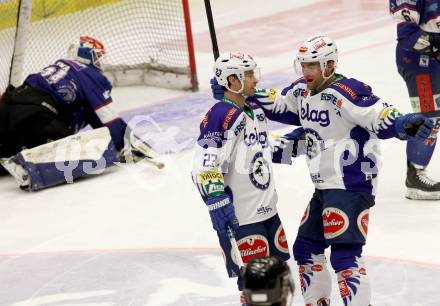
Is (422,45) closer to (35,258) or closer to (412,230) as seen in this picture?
(412,230)

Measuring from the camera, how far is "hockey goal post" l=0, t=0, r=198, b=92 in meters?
10.8

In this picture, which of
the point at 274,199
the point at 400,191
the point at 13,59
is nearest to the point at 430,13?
the point at 400,191

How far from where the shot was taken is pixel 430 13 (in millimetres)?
6789

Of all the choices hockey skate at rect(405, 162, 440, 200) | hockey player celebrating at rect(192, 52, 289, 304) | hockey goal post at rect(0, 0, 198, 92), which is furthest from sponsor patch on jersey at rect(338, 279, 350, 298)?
hockey goal post at rect(0, 0, 198, 92)

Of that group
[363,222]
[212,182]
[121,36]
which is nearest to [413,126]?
[363,222]

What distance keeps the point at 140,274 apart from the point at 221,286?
0.56 metres

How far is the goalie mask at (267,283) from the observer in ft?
10.3

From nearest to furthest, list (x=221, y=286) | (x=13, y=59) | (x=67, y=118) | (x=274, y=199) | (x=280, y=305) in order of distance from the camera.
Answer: (x=280, y=305) → (x=274, y=199) → (x=221, y=286) → (x=67, y=118) → (x=13, y=59)

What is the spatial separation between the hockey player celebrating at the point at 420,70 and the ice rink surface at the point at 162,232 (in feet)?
0.46

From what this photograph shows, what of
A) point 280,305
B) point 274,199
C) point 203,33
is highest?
point 280,305

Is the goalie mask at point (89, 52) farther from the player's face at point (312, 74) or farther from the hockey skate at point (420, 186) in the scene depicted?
the player's face at point (312, 74)

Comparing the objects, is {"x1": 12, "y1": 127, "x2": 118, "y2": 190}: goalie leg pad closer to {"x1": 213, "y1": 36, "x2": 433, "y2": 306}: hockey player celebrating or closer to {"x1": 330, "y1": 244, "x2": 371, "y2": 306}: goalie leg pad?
{"x1": 213, "y1": 36, "x2": 433, "y2": 306}: hockey player celebrating

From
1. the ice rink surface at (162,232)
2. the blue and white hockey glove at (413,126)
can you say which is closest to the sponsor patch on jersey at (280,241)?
the ice rink surface at (162,232)

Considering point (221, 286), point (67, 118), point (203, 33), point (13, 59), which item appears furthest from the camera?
point (203, 33)
